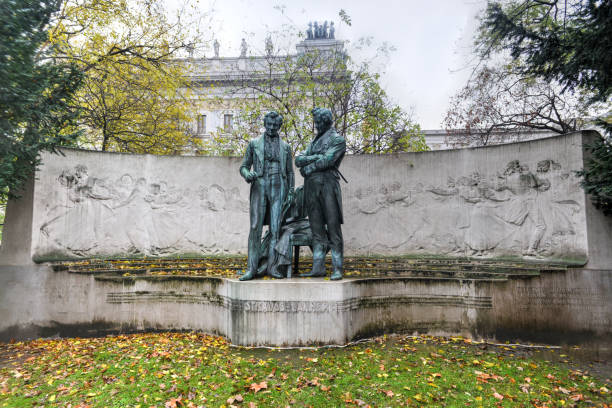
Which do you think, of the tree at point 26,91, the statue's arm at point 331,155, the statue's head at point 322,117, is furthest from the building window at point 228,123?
the statue's arm at point 331,155

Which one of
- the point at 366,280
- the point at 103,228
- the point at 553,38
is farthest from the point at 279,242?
the point at 553,38

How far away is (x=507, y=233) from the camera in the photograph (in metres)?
7.72

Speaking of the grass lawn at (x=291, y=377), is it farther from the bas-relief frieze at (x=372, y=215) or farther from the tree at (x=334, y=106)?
the tree at (x=334, y=106)

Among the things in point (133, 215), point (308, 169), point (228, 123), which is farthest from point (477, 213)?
point (228, 123)

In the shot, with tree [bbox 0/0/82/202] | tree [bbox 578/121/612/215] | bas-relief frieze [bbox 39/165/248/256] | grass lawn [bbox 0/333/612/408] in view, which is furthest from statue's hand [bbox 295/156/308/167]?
tree [bbox 578/121/612/215]

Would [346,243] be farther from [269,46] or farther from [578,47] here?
[269,46]

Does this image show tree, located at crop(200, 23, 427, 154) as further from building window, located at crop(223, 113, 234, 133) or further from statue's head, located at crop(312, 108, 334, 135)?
statue's head, located at crop(312, 108, 334, 135)

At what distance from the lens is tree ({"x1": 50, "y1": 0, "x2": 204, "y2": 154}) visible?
38.5 feet

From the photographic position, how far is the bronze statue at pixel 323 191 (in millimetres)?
6160

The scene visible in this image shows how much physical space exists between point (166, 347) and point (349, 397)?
10.6 feet

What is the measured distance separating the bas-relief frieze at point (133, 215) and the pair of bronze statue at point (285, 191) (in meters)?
3.43

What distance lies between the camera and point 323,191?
6.23m

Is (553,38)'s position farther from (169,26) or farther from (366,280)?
A: (169,26)

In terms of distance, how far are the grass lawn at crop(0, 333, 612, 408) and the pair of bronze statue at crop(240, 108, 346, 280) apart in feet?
5.31
